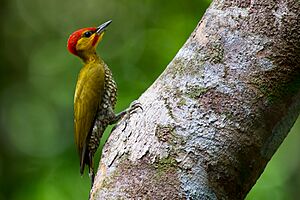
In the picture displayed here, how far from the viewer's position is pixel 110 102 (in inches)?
132

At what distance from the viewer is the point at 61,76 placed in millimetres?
6473

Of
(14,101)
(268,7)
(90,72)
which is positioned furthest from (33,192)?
(268,7)

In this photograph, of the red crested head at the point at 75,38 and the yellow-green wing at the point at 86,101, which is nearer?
the yellow-green wing at the point at 86,101

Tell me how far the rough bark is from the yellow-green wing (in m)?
1.02

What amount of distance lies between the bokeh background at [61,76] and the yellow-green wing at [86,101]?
138cm

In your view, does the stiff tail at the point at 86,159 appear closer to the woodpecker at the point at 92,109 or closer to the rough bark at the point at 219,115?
the woodpecker at the point at 92,109

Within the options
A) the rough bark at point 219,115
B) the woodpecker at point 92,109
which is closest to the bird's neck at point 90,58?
the woodpecker at point 92,109

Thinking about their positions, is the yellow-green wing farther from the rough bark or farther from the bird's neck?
the rough bark

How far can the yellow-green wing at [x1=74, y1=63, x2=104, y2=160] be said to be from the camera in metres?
3.16

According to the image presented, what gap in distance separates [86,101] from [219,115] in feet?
4.75

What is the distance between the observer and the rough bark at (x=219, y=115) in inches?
76.4

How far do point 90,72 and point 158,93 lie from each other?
1.39 m

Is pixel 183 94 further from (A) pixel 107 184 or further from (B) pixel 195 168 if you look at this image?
(A) pixel 107 184

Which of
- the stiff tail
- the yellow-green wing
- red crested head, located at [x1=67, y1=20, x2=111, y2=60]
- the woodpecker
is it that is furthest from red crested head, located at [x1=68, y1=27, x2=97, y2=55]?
the stiff tail
